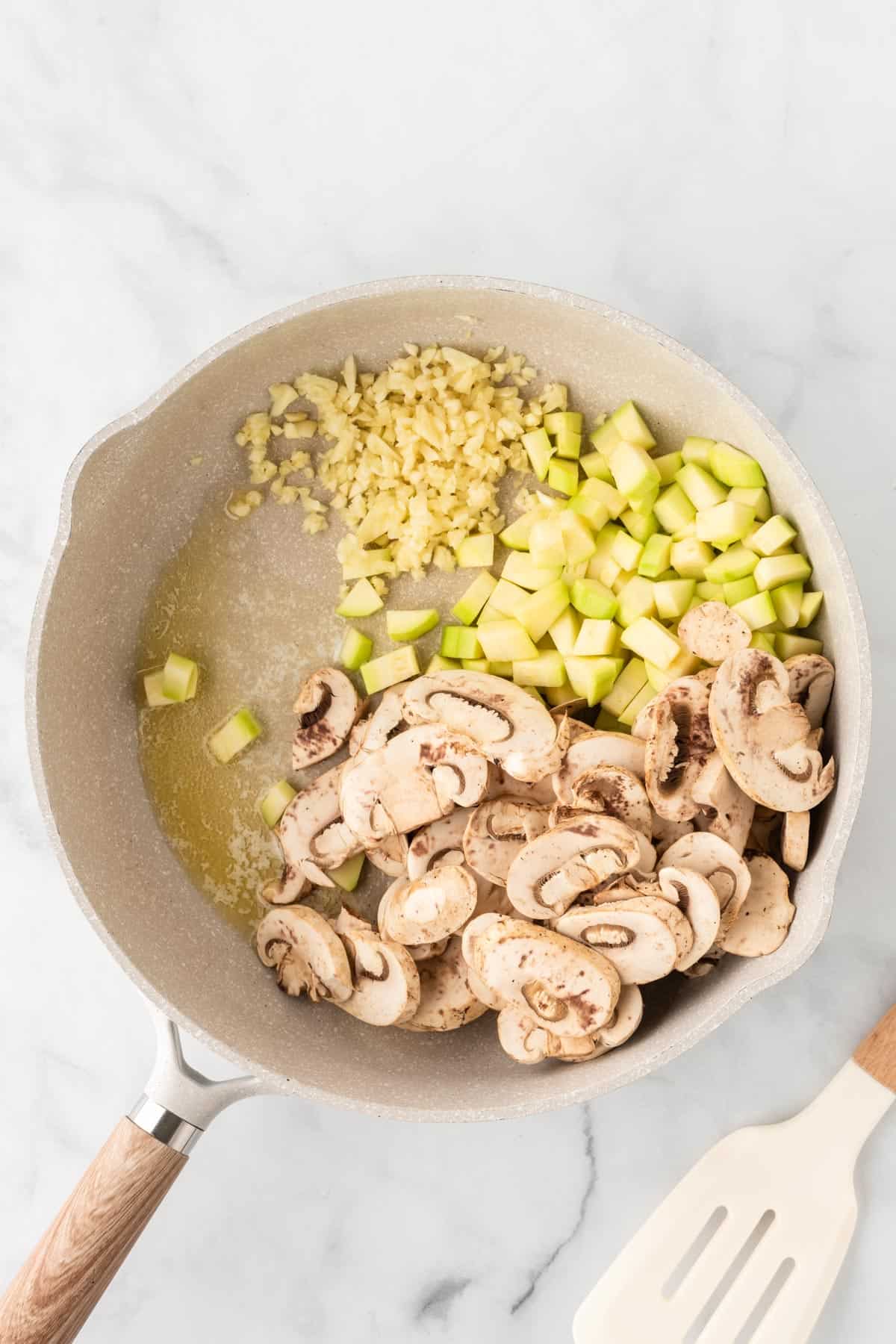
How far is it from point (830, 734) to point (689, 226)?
2.60 feet

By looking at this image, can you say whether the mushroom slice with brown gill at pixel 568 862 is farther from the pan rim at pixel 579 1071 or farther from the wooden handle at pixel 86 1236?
the wooden handle at pixel 86 1236

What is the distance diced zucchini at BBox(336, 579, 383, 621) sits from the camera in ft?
5.49

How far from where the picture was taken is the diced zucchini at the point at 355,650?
1680 mm

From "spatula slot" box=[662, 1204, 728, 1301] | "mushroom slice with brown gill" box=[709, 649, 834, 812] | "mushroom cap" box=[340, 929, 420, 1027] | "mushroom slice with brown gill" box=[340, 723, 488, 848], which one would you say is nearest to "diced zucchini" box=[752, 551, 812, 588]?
"mushroom slice with brown gill" box=[709, 649, 834, 812]

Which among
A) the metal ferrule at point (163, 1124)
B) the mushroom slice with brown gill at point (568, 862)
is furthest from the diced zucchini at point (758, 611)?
the metal ferrule at point (163, 1124)

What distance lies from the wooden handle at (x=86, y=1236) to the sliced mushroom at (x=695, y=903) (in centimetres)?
70

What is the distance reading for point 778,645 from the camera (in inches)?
61.2

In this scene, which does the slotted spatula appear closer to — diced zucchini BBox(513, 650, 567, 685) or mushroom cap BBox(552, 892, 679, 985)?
mushroom cap BBox(552, 892, 679, 985)

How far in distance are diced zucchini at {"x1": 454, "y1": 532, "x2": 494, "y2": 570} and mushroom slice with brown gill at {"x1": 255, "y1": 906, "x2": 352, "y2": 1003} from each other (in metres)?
0.55

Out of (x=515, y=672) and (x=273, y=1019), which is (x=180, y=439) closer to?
(x=515, y=672)

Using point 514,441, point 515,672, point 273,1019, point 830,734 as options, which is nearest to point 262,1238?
point 273,1019

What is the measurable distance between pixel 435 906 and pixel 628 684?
1.35 feet

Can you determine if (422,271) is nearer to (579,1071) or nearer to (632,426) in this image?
(632,426)

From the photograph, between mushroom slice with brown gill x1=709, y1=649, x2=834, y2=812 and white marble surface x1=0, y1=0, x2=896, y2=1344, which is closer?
mushroom slice with brown gill x1=709, y1=649, x2=834, y2=812
